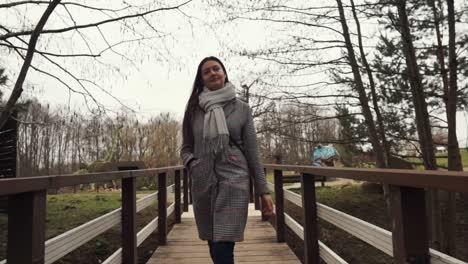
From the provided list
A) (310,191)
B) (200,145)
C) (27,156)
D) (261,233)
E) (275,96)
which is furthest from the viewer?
(27,156)

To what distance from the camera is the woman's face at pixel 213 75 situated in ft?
6.81

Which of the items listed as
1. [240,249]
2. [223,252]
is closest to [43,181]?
[223,252]

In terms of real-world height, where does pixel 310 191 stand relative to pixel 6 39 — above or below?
below

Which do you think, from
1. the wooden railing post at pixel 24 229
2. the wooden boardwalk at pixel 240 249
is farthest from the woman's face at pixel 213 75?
the wooden boardwalk at pixel 240 249

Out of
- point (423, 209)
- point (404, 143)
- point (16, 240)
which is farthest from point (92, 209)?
point (423, 209)

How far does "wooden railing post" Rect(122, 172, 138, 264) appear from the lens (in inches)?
103

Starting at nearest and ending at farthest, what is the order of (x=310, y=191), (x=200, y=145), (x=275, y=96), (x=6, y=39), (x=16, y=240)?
(x=16, y=240) → (x=200, y=145) → (x=310, y=191) → (x=6, y=39) → (x=275, y=96)

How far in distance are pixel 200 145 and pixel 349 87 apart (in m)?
4.54

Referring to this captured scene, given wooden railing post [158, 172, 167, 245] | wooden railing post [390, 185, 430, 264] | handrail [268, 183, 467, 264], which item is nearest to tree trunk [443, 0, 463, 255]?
handrail [268, 183, 467, 264]

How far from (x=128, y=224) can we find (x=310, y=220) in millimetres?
1237

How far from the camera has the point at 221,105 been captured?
1.99 meters

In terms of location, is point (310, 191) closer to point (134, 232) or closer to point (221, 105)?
point (221, 105)

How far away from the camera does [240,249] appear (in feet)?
11.7

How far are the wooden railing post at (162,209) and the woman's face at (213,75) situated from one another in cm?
196
